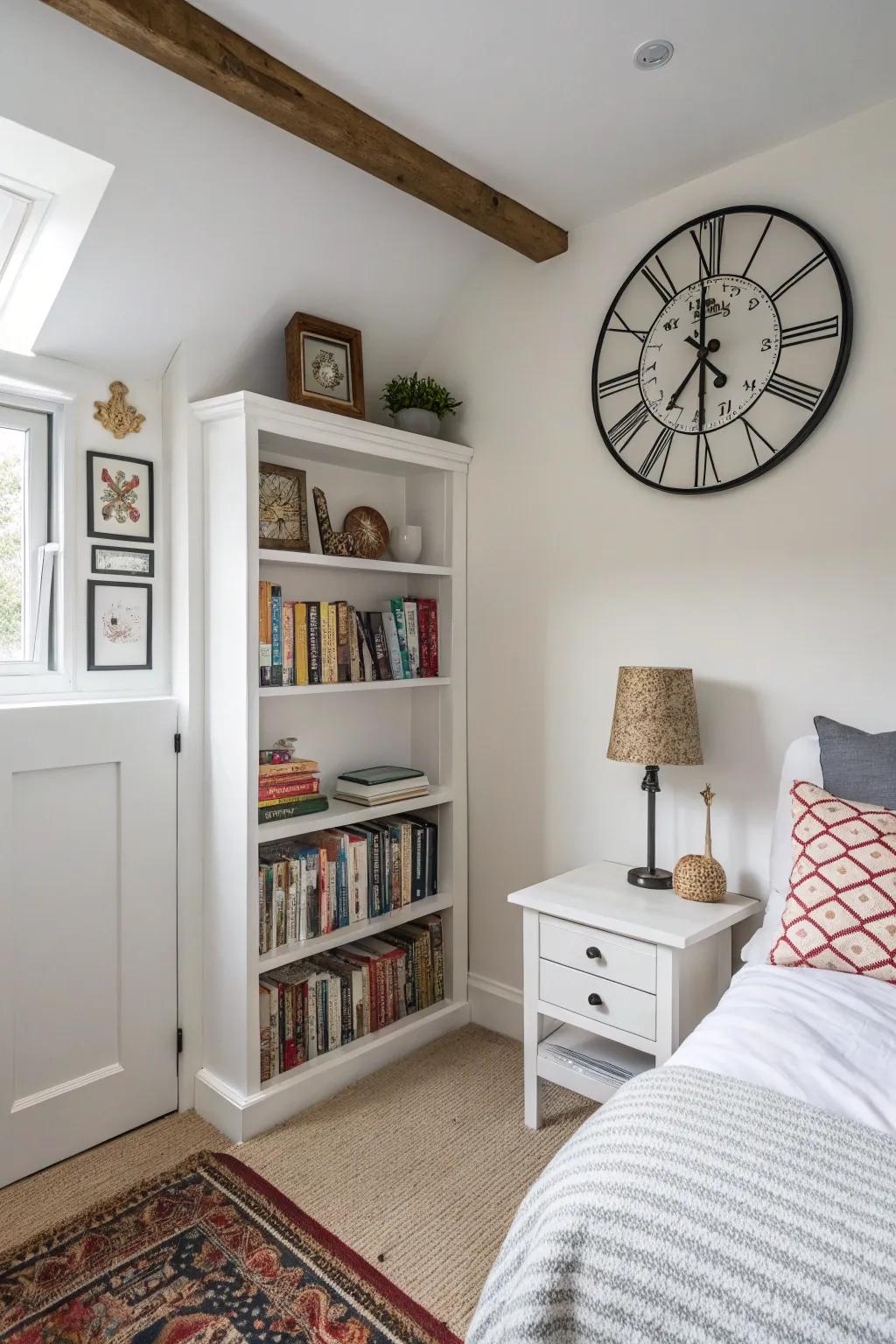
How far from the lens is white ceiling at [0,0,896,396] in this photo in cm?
171

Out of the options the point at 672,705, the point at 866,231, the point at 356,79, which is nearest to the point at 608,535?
the point at 672,705

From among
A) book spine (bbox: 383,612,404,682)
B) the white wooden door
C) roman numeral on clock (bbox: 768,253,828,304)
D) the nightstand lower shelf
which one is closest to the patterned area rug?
the white wooden door

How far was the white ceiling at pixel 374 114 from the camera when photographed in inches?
67.4

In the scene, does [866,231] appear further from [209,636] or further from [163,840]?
[163,840]

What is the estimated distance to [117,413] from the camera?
7.56ft

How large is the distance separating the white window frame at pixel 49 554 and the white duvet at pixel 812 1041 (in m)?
1.78

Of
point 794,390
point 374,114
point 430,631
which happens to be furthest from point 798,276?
point 430,631

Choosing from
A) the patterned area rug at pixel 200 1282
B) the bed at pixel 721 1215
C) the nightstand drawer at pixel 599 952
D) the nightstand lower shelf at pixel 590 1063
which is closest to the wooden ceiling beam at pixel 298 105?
the nightstand drawer at pixel 599 952

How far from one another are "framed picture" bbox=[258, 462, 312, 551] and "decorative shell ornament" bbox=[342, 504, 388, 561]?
0.16 metres

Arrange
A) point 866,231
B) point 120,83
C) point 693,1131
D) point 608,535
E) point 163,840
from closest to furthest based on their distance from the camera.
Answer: point 693,1131 → point 120,83 → point 866,231 → point 163,840 → point 608,535

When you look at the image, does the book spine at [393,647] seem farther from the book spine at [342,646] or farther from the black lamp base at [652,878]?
the black lamp base at [652,878]

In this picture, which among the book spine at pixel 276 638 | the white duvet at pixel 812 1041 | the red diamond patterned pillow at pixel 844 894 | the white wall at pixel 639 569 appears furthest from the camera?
the book spine at pixel 276 638

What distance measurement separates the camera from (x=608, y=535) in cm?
251

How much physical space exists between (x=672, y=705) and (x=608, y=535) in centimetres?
62
